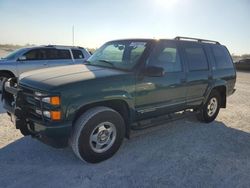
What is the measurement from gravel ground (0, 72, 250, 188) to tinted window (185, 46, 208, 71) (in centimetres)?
142

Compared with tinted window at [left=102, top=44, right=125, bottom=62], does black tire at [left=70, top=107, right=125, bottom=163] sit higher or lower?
lower

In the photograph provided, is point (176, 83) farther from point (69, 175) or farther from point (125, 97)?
point (69, 175)

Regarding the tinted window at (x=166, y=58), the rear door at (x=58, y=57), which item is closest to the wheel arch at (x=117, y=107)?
the tinted window at (x=166, y=58)

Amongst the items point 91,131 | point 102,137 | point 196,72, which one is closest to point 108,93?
point 91,131

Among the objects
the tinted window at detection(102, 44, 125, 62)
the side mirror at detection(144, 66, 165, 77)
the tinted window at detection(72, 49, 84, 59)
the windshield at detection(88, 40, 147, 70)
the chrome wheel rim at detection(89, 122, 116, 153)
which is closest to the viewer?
the chrome wheel rim at detection(89, 122, 116, 153)

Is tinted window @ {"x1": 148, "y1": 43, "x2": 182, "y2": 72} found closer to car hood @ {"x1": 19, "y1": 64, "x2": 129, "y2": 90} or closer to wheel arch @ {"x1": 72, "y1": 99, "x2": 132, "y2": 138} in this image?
car hood @ {"x1": 19, "y1": 64, "x2": 129, "y2": 90}

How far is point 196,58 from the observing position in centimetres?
575

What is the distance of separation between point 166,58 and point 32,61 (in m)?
6.20

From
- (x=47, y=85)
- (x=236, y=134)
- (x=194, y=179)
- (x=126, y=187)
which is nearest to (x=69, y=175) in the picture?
(x=126, y=187)

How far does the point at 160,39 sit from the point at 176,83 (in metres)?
0.88

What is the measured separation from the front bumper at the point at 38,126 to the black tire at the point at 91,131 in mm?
159

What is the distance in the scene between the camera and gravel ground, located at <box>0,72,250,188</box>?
3.62 metres

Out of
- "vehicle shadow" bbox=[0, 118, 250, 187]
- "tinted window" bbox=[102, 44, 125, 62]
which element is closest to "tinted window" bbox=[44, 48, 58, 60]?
"tinted window" bbox=[102, 44, 125, 62]

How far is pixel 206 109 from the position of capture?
6.37m
